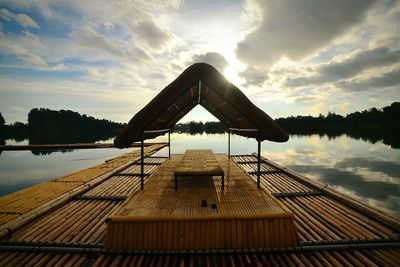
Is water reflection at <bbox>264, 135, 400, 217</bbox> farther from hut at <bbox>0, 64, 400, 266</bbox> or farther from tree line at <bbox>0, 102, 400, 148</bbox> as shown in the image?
tree line at <bbox>0, 102, 400, 148</bbox>

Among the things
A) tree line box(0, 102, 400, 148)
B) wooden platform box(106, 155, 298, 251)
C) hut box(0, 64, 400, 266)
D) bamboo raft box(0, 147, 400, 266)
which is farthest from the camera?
tree line box(0, 102, 400, 148)

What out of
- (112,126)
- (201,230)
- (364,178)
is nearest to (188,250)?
(201,230)

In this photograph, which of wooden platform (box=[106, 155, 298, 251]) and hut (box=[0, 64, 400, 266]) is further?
wooden platform (box=[106, 155, 298, 251])

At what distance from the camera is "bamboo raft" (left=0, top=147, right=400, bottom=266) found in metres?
4.98

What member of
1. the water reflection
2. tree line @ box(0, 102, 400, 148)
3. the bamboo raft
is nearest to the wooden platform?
the bamboo raft

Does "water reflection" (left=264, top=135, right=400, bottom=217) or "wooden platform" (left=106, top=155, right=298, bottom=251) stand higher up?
"wooden platform" (left=106, top=155, right=298, bottom=251)

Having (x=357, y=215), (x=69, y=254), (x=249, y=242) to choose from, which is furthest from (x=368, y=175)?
(x=69, y=254)

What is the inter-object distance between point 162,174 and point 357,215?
828 cm

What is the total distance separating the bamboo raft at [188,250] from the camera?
4.98 metres

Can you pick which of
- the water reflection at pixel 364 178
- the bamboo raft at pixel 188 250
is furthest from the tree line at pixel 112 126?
the bamboo raft at pixel 188 250

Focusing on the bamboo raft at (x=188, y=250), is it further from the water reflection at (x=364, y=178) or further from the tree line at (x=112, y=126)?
the tree line at (x=112, y=126)

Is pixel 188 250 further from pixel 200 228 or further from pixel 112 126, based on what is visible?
pixel 112 126

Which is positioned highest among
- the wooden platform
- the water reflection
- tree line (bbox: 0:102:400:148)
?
tree line (bbox: 0:102:400:148)

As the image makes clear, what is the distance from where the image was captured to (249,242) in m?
5.36
